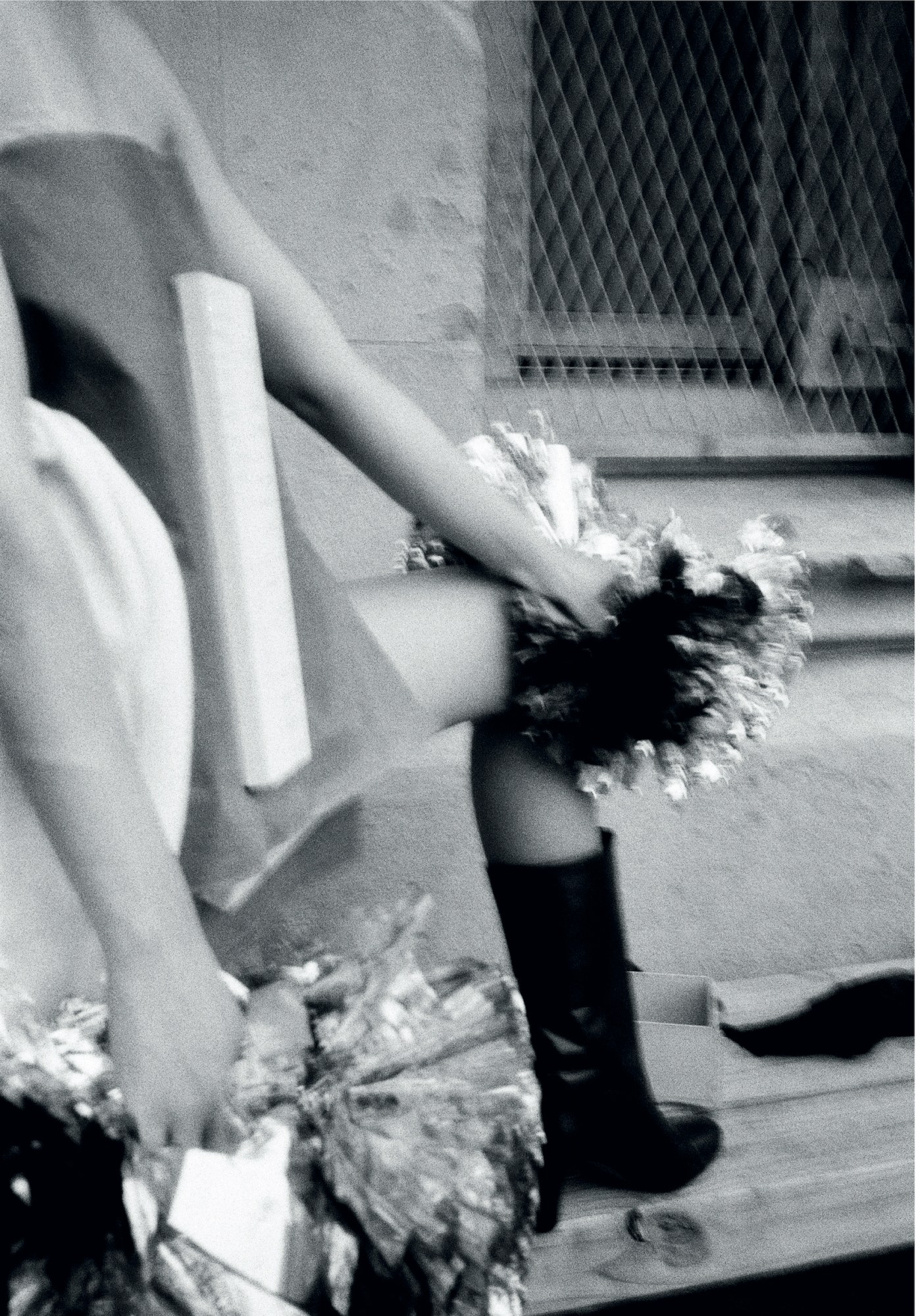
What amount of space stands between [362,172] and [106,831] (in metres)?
1.35

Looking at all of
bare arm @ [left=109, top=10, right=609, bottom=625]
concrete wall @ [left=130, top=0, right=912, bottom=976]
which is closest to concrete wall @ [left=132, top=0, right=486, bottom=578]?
concrete wall @ [left=130, top=0, right=912, bottom=976]

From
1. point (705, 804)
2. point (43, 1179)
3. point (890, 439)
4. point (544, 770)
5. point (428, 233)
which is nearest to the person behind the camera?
point (43, 1179)

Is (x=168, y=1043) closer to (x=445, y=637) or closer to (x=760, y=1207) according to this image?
(x=445, y=637)

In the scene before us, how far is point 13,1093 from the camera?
2.68 feet

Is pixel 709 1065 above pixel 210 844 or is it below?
below

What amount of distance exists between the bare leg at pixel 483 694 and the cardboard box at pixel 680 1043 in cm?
36

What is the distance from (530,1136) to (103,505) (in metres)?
0.55

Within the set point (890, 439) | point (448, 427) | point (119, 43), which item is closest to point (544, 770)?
point (119, 43)

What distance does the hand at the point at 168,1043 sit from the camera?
2.59 ft

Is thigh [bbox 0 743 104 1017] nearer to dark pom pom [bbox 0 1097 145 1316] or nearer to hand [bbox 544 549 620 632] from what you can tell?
dark pom pom [bbox 0 1097 145 1316]

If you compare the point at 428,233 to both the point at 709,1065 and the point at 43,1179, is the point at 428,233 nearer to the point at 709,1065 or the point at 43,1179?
the point at 709,1065

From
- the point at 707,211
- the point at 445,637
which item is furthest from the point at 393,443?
the point at 707,211

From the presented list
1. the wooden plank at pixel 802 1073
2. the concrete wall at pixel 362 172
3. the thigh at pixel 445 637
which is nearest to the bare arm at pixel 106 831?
the thigh at pixel 445 637

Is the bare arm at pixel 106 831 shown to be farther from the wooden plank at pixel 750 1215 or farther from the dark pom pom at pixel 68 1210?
the wooden plank at pixel 750 1215
